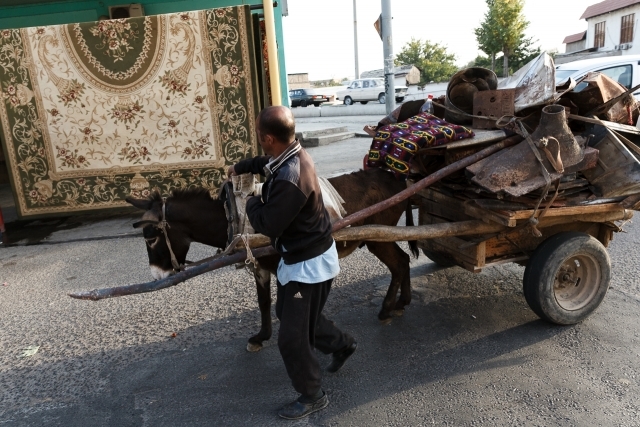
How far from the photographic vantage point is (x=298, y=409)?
111 inches

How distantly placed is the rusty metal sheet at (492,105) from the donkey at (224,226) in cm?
75

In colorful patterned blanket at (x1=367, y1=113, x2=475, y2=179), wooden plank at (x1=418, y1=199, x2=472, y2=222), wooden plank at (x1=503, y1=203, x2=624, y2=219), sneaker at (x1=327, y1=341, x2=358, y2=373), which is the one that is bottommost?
sneaker at (x1=327, y1=341, x2=358, y2=373)

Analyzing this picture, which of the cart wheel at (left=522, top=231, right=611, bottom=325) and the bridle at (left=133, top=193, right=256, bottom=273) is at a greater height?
the bridle at (left=133, top=193, right=256, bottom=273)

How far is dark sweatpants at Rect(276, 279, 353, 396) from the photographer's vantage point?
8.79ft

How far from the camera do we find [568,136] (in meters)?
3.15

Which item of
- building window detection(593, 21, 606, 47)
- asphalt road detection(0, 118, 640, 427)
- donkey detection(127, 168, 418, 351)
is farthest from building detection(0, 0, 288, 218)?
building window detection(593, 21, 606, 47)

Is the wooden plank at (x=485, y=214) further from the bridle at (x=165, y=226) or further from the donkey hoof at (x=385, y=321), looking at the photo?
the bridle at (x=165, y=226)

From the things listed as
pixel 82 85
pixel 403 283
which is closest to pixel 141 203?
pixel 403 283

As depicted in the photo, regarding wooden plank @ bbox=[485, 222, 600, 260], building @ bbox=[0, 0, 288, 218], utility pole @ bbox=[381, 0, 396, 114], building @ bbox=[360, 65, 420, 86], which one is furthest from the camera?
building @ bbox=[360, 65, 420, 86]

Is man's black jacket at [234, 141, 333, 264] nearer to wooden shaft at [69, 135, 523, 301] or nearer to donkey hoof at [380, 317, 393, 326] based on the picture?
wooden shaft at [69, 135, 523, 301]

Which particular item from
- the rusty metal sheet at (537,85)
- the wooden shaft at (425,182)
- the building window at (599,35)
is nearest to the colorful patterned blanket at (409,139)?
the wooden shaft at (425,182)

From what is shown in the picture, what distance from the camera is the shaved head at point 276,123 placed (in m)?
2.47

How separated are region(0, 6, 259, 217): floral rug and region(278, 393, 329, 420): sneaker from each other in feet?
15.4

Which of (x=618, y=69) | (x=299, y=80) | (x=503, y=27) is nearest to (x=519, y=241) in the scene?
(x=618, y=69)
